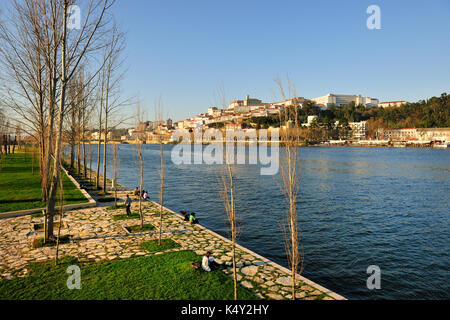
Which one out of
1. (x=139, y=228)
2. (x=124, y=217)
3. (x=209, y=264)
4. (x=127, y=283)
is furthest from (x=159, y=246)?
(x=124, y=217)

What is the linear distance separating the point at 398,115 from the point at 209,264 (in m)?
162

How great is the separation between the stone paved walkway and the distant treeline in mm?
100020

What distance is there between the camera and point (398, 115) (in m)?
140

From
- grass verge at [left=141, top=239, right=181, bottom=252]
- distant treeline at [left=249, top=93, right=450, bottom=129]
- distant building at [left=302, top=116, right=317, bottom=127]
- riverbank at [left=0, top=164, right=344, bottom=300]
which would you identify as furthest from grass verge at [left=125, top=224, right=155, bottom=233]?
distant building at [left=302, top=116, right=317, bottom=127]

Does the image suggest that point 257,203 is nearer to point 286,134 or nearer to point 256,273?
point 256,273

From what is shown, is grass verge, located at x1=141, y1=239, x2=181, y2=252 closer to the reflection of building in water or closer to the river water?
the river water

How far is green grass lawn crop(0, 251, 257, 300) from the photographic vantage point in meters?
6.76

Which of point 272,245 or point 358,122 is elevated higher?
point 358,122

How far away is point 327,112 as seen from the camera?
163m

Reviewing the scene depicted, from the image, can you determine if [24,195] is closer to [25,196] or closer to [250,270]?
[25,196]

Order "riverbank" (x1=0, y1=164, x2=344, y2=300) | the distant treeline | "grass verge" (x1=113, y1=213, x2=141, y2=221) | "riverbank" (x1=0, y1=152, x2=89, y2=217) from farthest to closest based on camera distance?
the distant treeline → "riverbank" (x1=0, y1=152, x2=89, y2=217) → "grass verge" (x1=113, y1=213, x2=141, y2=221) → "riverbank" (x1=0, y1=164, x2=344, y2=300)
